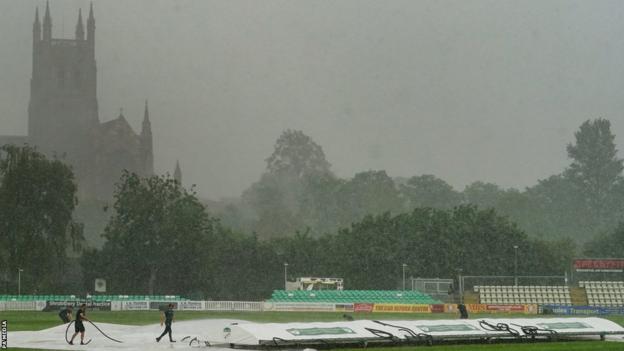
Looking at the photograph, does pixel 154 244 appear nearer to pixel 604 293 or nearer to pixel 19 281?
pixel 19 281

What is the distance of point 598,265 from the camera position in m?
85.9

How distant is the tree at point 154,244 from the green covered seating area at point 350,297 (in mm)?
17846

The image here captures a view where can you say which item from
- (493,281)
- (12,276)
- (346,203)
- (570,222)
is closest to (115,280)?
(12,276)

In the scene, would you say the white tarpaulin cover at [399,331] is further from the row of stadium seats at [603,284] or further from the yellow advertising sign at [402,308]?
the row of stadium seats at [603,284]

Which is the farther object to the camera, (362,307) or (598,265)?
(598,265)

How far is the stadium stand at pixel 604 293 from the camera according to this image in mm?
81688

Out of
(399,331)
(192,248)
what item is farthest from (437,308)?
(399,331)

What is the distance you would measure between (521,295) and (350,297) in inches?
618

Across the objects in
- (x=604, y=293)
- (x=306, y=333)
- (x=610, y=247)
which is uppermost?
(x=610, y=247)

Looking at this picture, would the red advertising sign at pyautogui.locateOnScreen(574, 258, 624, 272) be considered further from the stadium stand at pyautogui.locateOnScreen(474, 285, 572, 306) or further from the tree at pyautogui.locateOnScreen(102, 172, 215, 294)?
the tree at pyautogui.locateOnScreen(102, 172, 215, 294)

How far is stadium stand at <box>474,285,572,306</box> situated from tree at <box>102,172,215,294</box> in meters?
31.6

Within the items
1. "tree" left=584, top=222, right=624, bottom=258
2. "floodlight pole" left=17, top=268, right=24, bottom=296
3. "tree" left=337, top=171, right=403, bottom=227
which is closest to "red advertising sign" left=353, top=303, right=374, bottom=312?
"floodlight pole" left=17, top=268, right=24, bottom=296

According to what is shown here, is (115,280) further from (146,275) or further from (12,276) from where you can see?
(12,276)

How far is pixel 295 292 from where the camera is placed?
277 feet
